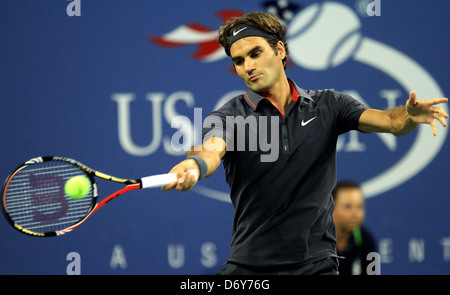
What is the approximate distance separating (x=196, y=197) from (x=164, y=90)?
3.00 ft

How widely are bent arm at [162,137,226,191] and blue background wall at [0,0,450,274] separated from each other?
2094mm

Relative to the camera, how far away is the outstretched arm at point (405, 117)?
Answer: 8.71ft

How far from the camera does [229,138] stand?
113 inches

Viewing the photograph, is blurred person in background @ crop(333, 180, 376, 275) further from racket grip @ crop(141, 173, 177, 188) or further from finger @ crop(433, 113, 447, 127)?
racket grip @ crop(141, 173, 177, 188)

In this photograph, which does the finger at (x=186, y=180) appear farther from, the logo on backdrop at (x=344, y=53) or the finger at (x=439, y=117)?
the logo on backdrop at (x=344, y=53)

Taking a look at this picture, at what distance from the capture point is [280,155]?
2.86 m

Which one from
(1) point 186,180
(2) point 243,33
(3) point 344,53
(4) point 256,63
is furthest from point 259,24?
(3) point 344,53

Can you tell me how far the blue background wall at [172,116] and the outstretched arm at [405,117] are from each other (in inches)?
75.0

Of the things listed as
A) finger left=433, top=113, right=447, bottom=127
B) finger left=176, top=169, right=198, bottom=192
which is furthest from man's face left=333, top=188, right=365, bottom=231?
finger left=176, top=169, right=198, bottom=192

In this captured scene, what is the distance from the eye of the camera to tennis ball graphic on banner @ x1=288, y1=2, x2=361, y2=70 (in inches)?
191
